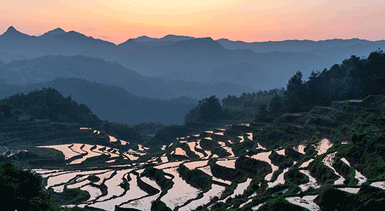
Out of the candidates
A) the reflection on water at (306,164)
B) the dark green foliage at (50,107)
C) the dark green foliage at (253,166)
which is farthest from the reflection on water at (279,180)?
the dark green foliage at (50,107)

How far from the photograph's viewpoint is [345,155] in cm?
3056

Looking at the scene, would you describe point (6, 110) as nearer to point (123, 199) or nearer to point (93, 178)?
point (93, 178)

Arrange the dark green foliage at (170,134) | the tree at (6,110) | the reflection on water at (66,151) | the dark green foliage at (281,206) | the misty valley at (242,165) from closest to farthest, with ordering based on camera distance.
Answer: the dark green foliage at (281,206)
the misty valley at (242,165)
the reflection on water at (66,151)
the tree at (6,110)
the dark green foliage at (170,134)

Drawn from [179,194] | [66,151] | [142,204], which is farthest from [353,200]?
[66,151]

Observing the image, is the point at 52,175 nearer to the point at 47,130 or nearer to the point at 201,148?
the point at 201,148

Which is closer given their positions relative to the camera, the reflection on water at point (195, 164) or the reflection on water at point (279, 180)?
the reflection on water at point (279, 180)

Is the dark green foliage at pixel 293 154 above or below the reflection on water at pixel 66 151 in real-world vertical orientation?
above

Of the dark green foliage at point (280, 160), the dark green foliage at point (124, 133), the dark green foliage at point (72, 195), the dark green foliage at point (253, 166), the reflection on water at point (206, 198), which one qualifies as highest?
the dark green foliage at point (280, 160)

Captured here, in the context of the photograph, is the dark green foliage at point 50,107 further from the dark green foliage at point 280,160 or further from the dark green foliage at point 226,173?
the dark green foliage at point 280,160

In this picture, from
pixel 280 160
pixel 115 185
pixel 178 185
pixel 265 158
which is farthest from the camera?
pixel 265 158

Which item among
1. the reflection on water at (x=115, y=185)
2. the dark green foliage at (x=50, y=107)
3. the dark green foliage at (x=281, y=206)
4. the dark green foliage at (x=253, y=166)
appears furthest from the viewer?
the dark green foliage at (x=50, y=107)

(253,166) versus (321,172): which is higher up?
(321,172)

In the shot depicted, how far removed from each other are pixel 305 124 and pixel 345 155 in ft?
71.3

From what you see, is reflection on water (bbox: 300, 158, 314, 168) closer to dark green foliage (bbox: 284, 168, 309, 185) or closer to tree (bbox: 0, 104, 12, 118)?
dark green foliage (bbox: 284, 168, 309, 185)
